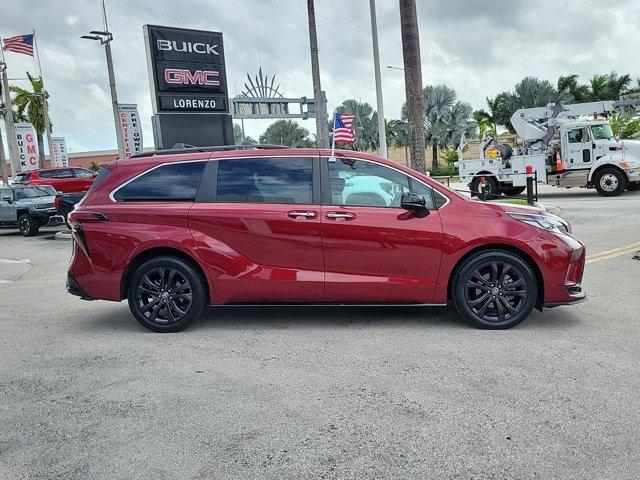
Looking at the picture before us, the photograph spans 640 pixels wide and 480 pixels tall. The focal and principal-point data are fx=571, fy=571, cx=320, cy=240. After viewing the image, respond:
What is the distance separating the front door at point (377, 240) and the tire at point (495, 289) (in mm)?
282

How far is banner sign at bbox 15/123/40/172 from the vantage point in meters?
37.1

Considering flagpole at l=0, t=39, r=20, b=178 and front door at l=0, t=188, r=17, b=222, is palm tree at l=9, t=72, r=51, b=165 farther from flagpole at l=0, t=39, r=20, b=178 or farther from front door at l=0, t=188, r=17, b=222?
front door at l=0, t=188, r=17, b=222

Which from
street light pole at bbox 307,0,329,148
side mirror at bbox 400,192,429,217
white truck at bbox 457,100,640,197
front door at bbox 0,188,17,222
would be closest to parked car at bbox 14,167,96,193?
front door at bbox 0,188,17,222

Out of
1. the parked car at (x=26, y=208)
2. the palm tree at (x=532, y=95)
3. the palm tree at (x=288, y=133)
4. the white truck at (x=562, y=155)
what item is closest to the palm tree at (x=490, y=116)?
the palm tree at (x=532, y=95)

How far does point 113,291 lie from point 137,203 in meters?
0.89

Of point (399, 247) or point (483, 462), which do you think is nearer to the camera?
point (483, 462)

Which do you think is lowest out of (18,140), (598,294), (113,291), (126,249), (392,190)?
(598,294)

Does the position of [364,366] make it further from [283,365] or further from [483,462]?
[483,462]

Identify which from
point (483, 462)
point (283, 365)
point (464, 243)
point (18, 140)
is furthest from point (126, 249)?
point (18, 140)

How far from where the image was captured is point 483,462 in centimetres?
300

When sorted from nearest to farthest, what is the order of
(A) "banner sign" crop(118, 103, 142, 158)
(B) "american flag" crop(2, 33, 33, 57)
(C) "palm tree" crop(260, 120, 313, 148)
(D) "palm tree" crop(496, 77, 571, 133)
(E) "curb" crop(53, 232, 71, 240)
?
(E) "curb" crop(53, 232, 71, 240), (A) "banner sign" crop(118, 103, 142, 158), (B) "american flag" crop(2, 33, 33, 57), (D) "palm tree" crop(496, 77, 571, 133), (C) "palm tree" crop(260, 120, 313, 148)

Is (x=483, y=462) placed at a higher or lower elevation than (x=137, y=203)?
lower

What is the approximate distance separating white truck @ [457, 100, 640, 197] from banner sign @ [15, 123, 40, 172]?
28.7 meters

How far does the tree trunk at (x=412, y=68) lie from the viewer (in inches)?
531
